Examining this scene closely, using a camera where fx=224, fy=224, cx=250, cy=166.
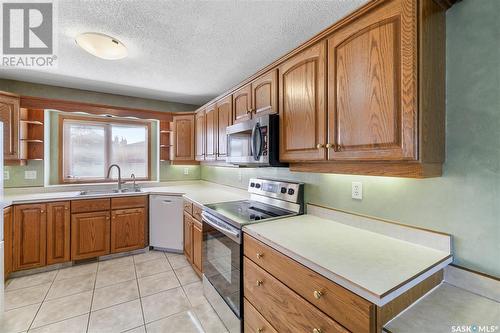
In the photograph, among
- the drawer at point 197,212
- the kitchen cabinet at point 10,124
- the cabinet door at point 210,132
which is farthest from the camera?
the cabinet door at point 210,132

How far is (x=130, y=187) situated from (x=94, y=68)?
5.87 ft

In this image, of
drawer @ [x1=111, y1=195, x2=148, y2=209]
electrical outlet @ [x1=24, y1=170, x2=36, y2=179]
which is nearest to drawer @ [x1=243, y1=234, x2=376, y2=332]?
drawer @ [x1=111, y1=195, x2=148, y2=209]

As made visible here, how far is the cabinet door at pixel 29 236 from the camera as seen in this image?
2459 mm

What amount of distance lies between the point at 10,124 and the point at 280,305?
3443 mm

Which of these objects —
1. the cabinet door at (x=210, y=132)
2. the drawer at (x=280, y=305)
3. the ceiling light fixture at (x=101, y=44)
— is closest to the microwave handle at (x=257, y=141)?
the drawer at (x=280, y=305)

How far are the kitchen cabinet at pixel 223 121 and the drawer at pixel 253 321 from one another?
1593 millimetres

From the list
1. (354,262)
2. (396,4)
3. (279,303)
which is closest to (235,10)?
(396,4)

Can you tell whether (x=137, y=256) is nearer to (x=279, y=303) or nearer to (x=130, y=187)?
(x=130, y=187)

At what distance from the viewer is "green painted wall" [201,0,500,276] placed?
1.00 metres

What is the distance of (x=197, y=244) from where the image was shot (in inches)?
96.7

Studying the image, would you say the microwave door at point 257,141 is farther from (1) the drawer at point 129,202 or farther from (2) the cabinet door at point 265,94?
(1) the drawer at point 129,202

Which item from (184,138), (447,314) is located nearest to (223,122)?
(184,138)

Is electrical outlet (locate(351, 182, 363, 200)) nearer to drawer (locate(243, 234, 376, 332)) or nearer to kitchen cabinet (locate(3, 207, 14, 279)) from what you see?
drawer (locate(243, 234, 376, 332))

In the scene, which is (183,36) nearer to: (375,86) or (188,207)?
(375,86)
